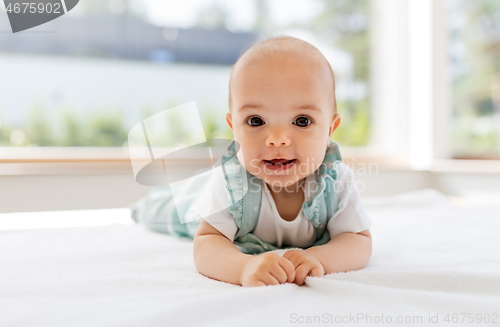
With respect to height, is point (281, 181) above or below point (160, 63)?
below

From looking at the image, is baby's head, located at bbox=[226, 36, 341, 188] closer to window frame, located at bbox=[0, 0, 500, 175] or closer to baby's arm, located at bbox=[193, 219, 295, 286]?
baby's arm, located at bbox=[193, 219, 295, 286]

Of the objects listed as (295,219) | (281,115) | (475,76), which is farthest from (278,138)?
(475,76)

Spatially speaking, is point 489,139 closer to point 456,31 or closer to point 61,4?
point 456,31

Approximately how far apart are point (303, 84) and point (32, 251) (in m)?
0.63

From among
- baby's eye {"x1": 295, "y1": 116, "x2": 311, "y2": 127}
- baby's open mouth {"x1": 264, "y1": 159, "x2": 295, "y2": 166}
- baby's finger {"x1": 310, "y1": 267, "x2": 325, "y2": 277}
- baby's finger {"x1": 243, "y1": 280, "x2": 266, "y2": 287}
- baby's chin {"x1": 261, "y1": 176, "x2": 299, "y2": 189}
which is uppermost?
baby's eye {"x1": 295, "y1": 116, "x2": 311, "y2": 127}

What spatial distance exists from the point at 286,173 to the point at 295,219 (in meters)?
0.11

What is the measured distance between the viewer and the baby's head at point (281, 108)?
2.32ft

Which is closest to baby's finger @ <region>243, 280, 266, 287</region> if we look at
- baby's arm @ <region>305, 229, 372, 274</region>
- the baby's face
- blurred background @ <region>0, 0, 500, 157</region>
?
baby's arm @ <region>305, 229, 372, 274</region>

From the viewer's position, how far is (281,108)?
2.32 feet

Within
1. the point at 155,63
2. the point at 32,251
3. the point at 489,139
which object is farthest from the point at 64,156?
the point at 489,139

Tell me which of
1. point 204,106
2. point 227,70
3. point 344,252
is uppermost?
point 227,70

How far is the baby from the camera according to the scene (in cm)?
70

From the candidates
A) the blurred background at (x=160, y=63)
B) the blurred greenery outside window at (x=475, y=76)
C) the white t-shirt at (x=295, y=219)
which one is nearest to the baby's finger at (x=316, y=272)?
the white t-shirt at (x=295, y=219)

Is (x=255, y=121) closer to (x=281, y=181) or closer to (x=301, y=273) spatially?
(x=281, y=181)
